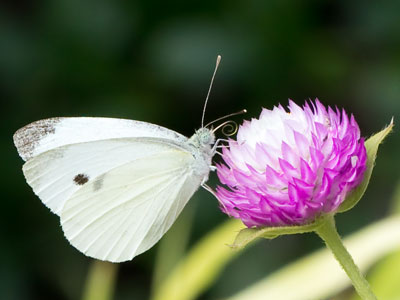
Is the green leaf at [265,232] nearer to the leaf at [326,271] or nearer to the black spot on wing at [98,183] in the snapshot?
the black spot on wing at [98,183]

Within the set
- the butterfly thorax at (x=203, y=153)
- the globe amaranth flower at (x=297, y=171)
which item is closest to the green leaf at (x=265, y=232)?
the globe amaranth flower at (x=297, y=171)

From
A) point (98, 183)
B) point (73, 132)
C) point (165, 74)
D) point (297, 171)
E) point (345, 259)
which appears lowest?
point (345, 259)

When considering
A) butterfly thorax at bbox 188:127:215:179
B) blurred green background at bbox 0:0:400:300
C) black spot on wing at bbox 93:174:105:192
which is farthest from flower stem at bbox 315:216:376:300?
blurred green background at bbox 0:0:400:300

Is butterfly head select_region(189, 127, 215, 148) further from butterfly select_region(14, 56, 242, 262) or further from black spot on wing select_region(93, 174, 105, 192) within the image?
black spot on wing select_region(93, 174, 105, 192)

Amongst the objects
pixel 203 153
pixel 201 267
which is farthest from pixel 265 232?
pixel 201 267

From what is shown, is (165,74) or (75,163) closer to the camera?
(75,163)

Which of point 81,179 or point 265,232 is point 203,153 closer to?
point 81,179

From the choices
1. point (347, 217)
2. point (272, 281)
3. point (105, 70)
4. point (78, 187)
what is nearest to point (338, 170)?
A: point (78, 187)
